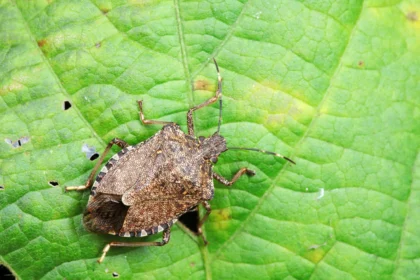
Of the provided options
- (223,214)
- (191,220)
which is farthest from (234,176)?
(191,220)

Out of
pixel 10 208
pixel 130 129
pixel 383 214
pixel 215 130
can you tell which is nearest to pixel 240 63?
pixel 215 130

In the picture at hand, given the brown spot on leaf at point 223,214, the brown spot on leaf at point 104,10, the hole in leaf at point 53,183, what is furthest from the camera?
the brown spot on leaf at point 223,214

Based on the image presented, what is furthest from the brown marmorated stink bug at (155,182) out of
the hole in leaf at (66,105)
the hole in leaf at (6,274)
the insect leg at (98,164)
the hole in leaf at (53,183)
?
the hole in leaf at (6,274)

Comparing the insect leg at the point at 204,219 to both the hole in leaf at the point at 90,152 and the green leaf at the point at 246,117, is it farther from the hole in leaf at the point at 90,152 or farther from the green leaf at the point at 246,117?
the hole in leaf at the point at 90,152

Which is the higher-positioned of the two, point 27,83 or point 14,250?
point 27,83

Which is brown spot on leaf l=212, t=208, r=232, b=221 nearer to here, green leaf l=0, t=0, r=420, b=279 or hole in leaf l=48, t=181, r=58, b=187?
green leaf l=0, t=0, r=420, b=279

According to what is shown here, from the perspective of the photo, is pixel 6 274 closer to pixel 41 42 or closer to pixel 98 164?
pixel 98 164

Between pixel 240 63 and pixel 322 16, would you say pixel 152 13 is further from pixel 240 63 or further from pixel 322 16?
pixel 322 16

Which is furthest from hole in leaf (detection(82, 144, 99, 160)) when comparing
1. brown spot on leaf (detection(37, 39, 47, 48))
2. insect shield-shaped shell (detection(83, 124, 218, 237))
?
brown spot on leaf (detection(37, 39, 47, 48))
